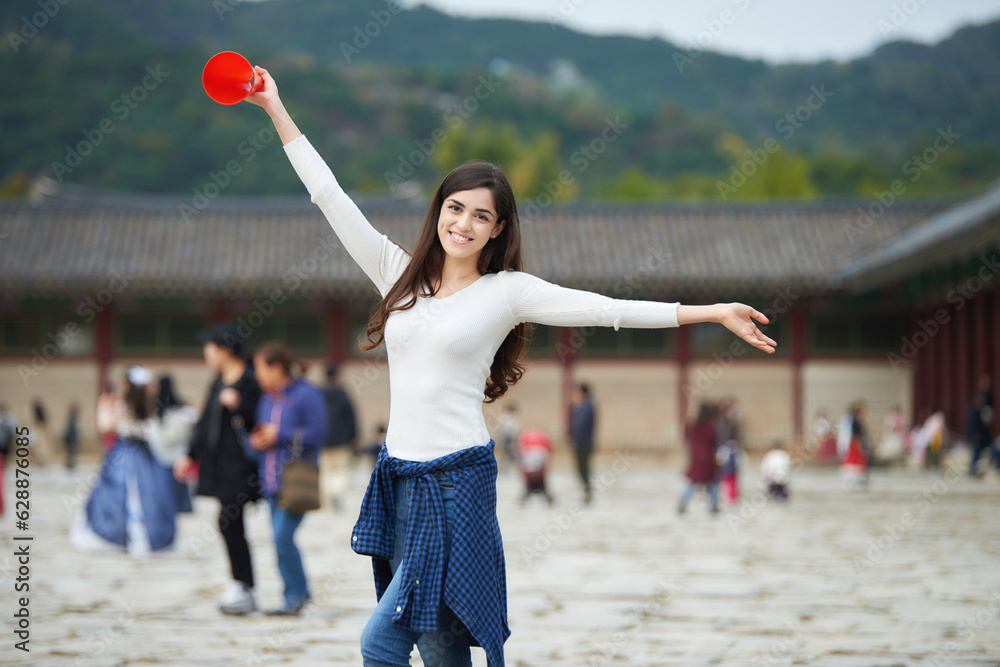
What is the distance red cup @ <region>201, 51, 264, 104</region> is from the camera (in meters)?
2.76

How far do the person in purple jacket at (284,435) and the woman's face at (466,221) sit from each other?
3.77 meters

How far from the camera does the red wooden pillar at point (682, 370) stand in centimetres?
2422

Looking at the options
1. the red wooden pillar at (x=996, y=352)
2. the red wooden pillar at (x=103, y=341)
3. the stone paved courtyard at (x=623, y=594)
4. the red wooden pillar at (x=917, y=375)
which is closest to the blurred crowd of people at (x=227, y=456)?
the stone paved courtyard at (x=623, y=594)

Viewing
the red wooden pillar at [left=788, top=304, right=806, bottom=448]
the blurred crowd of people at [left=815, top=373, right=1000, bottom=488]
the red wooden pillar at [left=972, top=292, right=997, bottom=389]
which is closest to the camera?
the blurred crowd of people at [left=815, top=373, right=1000, bottom=488]

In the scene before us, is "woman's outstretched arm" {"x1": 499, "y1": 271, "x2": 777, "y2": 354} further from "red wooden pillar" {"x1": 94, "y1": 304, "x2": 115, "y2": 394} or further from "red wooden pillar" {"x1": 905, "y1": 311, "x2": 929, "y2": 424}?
"red wooden pillar" {"x1": 94, "y1": 304, "x2": 115, "y2": 394}

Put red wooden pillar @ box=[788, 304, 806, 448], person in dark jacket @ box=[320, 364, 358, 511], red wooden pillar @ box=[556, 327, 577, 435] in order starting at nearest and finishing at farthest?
person in dark jacket @ box=[320, 364, 358, 511] → red wooden pillar @ box=[788, 304, 806, 448] → red wooden pillar @ box=[556, 327, 577, 435]

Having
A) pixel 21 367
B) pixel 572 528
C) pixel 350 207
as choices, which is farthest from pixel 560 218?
pixel 350 207

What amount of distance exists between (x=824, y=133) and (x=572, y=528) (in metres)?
65.5

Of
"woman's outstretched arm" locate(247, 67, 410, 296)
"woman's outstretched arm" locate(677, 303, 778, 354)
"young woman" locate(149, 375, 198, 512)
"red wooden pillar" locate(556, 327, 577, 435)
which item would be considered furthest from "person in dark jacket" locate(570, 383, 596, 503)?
"woman's outstretched arm" locate(677, 303, 778, 354)

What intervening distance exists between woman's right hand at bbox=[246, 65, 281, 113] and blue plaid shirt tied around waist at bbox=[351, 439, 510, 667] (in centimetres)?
98

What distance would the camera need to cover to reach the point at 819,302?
79.8ft

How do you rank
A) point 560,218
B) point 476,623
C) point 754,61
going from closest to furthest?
1. point 476,623
2. point 560,218
3. point 754,61

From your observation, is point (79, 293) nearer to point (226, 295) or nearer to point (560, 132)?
point (226, 295)

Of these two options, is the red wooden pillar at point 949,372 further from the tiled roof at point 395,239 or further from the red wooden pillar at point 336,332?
the red wooden pillar at point 336,332
